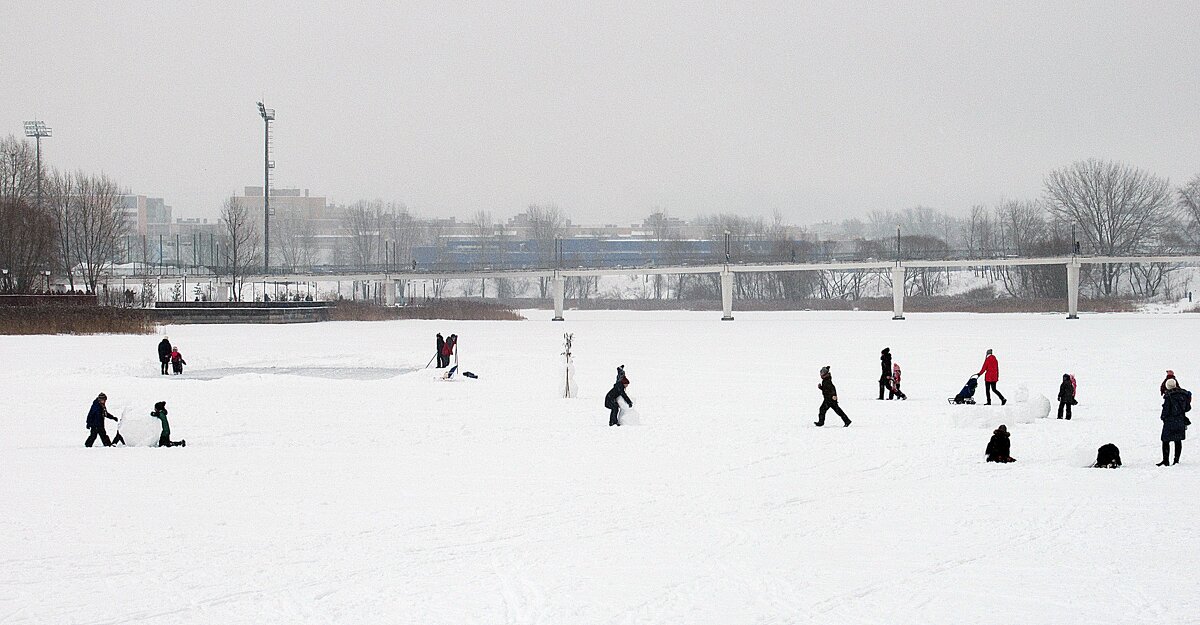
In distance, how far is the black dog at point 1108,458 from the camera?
17.5 m

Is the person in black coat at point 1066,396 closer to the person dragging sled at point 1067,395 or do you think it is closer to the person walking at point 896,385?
the person dragging sled at point 1067,395

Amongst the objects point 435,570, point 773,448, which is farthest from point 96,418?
point 773,448

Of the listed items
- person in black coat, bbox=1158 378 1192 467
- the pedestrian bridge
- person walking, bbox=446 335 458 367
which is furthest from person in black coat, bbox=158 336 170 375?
the pedestrian bridge

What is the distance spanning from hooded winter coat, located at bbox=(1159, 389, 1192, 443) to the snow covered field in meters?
0.58

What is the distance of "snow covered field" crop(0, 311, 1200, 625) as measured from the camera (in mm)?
10602

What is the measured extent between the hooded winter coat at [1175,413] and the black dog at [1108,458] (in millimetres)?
754

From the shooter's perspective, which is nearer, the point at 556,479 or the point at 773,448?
the point at 556,479

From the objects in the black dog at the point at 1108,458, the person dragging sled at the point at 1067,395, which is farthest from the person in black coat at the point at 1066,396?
the black dog at the point at 1108,458

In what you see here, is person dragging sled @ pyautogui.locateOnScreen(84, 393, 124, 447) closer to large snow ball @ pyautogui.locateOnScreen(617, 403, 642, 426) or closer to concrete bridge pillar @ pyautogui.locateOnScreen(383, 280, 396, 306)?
large snow ball @ pyautogui.locateOnScreen(617, 403, 642, 426)

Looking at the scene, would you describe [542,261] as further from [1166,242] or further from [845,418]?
[845,418]

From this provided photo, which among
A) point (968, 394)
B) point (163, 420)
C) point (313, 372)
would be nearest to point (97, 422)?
point (163, 420)

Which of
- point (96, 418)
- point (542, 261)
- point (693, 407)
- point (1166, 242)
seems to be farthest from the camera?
point (542, 261)

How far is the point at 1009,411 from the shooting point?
905 inches

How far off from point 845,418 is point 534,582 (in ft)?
40.8
